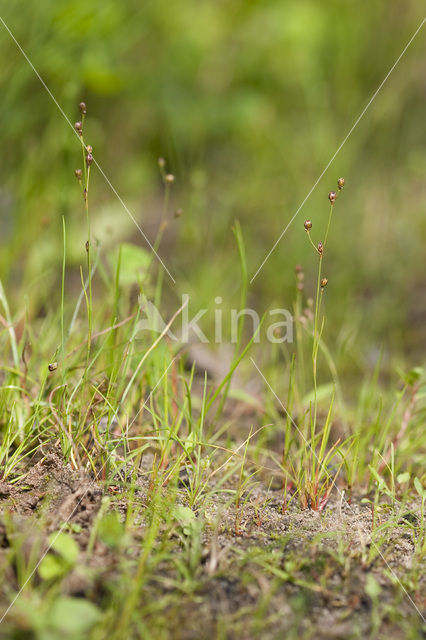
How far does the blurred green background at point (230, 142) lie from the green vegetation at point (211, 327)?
14 mm

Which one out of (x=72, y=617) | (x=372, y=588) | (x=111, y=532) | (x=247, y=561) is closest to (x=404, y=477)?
(x=372, y=588)

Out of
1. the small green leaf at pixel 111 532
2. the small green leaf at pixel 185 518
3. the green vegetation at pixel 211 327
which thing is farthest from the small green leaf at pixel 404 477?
the small green leaf at pixel 111 532

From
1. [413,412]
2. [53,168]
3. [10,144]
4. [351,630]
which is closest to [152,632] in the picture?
[351,630]

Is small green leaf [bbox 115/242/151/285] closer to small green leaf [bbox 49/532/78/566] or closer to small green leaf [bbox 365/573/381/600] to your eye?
small green leaf [bbox 49/532/78/566]

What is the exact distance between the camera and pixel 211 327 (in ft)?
6.81

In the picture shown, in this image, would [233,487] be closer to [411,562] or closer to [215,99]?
[411,562]

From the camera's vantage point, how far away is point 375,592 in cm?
97

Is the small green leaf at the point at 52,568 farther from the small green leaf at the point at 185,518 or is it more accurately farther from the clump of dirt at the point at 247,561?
the small green leaf at the point at 185,518

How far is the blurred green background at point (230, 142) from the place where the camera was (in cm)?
221

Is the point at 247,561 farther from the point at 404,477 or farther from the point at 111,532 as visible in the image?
the point at 404,477

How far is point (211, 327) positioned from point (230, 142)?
5.19ft

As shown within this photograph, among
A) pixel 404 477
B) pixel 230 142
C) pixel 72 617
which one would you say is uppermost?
pixel 230 142

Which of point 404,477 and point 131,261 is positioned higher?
point 131,261

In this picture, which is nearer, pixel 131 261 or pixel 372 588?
pixel 372 588
